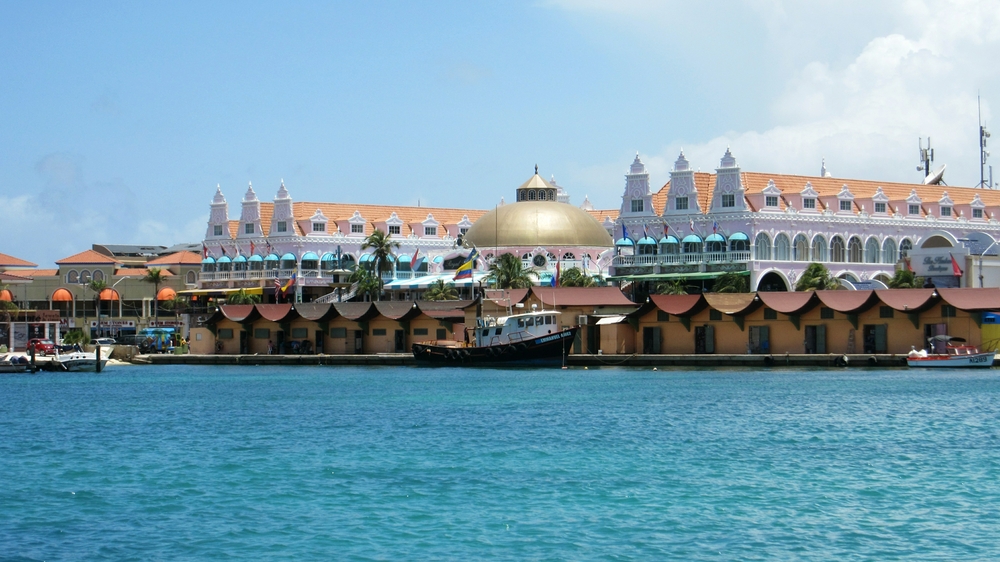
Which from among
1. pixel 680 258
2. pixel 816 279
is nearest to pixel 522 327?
pixel 816 279

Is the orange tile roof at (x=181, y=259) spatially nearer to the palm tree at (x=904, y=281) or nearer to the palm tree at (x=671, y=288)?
the palm tree at (x=671, y=288)

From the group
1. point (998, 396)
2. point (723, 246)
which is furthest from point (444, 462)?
point (723, 246)

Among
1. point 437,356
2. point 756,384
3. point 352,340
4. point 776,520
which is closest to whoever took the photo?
point 776,520

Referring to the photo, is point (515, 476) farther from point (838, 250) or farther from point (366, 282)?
point (366, 282)

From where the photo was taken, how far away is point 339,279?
128625mm

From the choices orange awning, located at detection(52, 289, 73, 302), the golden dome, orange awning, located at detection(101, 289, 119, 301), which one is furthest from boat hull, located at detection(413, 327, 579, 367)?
orange awning, located at detection(52, 289, 73, 302)

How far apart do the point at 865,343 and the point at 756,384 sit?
17.7 metres

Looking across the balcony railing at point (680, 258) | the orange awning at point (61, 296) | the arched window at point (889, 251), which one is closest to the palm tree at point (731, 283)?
the balcony railing at point (680, 258)

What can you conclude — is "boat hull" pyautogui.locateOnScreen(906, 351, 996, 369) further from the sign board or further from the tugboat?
the sign board

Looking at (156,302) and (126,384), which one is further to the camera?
(156,302)

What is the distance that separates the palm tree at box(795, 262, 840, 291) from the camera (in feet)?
342

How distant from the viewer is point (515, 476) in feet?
116

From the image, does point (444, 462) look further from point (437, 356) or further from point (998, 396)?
point (437, 356)

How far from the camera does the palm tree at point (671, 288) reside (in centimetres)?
10706
